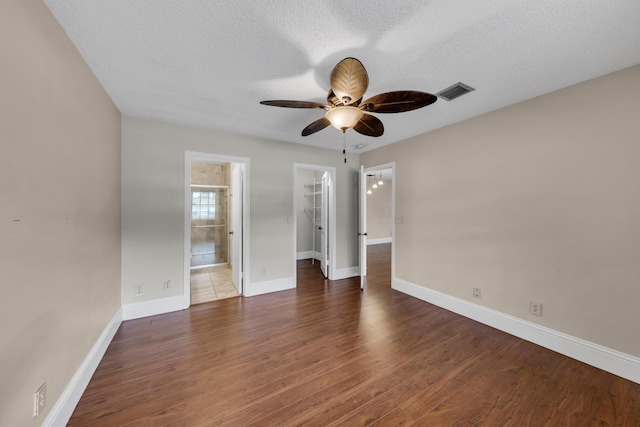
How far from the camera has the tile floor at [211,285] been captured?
11.7 feet

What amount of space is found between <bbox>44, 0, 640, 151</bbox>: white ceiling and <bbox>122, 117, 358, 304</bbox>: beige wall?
64cm

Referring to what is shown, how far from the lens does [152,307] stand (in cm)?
291

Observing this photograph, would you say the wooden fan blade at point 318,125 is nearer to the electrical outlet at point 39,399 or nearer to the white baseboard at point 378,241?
the electrical outlet at point 39,399

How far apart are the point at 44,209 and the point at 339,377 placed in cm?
222

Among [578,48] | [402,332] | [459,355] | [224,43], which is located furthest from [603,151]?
[224,43]

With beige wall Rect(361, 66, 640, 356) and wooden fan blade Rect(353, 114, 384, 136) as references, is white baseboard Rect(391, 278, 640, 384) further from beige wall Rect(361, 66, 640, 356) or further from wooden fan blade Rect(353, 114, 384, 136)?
wooden fan blade Rect(353, 114, 384, 136)

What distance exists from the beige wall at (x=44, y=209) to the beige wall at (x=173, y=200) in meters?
0.87

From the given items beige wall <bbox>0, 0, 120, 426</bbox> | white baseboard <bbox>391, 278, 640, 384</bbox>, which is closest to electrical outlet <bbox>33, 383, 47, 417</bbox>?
beige wall <bbox>0, 0, 120, 426</bbox>

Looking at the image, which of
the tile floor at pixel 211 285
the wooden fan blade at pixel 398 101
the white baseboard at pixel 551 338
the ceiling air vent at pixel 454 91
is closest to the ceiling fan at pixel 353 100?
the wooden fan blade at pixel 398 101

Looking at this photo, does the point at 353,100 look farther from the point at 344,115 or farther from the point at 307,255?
the point at 307,255

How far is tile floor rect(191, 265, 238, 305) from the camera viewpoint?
3564 millimetres

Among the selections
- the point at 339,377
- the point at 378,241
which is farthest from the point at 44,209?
the point at 378,241

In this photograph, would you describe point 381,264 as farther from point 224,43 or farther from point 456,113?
point 224,43

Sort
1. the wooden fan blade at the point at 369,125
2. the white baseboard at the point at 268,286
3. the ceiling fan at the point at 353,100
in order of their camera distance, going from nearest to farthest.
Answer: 1. the ceiling fan at the point at 353,100
2. the wooden fan blade at the point at 369,125
3. the white baseboard at the point at 268,286
